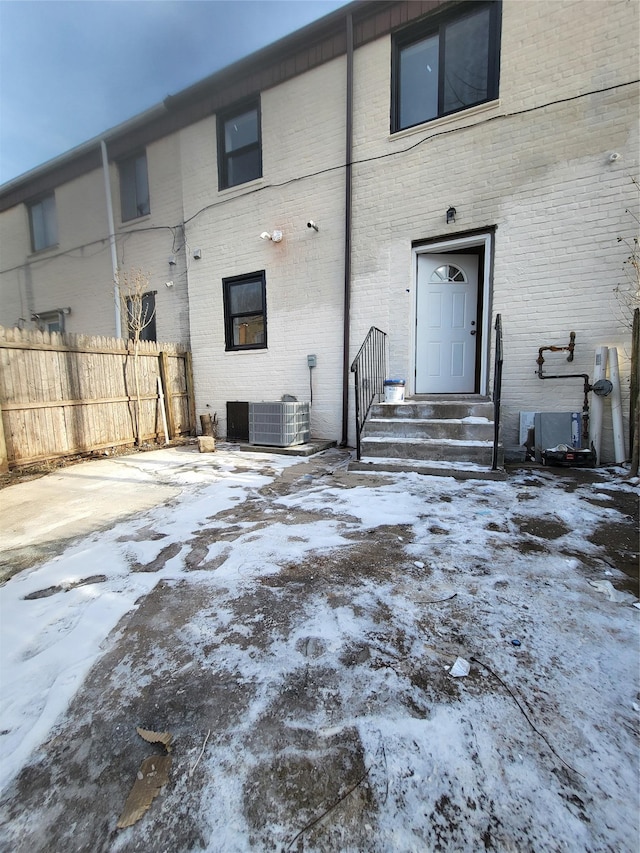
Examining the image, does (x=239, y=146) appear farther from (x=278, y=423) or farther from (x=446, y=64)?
(x=278, y=423)

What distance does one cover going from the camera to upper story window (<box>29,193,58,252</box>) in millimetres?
9203

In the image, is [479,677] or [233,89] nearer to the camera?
[479,677]

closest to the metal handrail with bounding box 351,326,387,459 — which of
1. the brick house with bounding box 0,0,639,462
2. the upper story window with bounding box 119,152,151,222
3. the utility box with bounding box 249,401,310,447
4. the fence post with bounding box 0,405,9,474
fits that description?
the brick house with bounding box 0,0,639,462

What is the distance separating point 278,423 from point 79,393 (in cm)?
281

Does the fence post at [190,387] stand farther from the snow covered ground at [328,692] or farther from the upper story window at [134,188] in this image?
the snow covered ground at [328,692]

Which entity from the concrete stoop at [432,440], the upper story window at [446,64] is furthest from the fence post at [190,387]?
the upper story window at [446,64]

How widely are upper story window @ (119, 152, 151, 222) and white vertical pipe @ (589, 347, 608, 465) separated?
8.39 meters

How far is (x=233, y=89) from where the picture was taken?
636cm

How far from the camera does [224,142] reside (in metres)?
6.73

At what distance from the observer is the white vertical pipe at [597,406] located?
424 cm

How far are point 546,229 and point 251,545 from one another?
4878 mm

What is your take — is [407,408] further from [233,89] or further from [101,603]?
[233,89]

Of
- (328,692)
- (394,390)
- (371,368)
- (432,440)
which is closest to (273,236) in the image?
(371,368)

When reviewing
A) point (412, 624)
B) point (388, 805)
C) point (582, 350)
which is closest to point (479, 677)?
point (412, 624)
